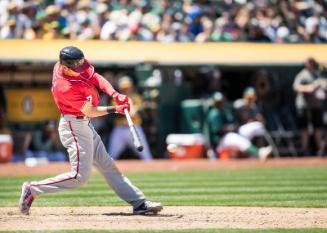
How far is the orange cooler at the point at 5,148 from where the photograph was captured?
53.4ft

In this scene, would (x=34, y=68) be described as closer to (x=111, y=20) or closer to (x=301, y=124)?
(x=111, y=20)

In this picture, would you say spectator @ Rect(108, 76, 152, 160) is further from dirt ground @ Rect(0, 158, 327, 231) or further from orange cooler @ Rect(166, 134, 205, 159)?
dirt ground @ Rect(0, 158, 327, 231)

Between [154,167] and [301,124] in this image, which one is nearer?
[154,167]

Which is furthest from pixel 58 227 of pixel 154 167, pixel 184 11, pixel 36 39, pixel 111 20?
pixel 184 11

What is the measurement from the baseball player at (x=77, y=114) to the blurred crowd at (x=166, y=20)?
906 cm

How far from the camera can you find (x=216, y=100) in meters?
17.4

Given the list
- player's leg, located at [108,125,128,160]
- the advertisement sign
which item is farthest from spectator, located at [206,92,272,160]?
the advertisement sign

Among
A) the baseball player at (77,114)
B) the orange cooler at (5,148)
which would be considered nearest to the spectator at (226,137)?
the orange cooler at (5,148)

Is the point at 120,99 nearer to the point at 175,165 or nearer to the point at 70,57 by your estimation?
the point at 70,57

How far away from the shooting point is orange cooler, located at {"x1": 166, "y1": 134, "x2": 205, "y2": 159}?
17.3m

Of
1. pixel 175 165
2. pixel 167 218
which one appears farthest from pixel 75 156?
pixel 175 165

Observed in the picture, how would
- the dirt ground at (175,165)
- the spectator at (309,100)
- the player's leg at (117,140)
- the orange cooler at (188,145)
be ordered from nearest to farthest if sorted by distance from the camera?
1. the dirt ground at (175,165)
2. the player's leg at (117,140)
3. the orange cooler at (188,145)
4. the spectator at (309,100)

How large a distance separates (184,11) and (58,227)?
12752 mm

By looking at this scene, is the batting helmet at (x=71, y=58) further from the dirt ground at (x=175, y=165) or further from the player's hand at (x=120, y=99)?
the dirt ground at (x=175, y=165)
